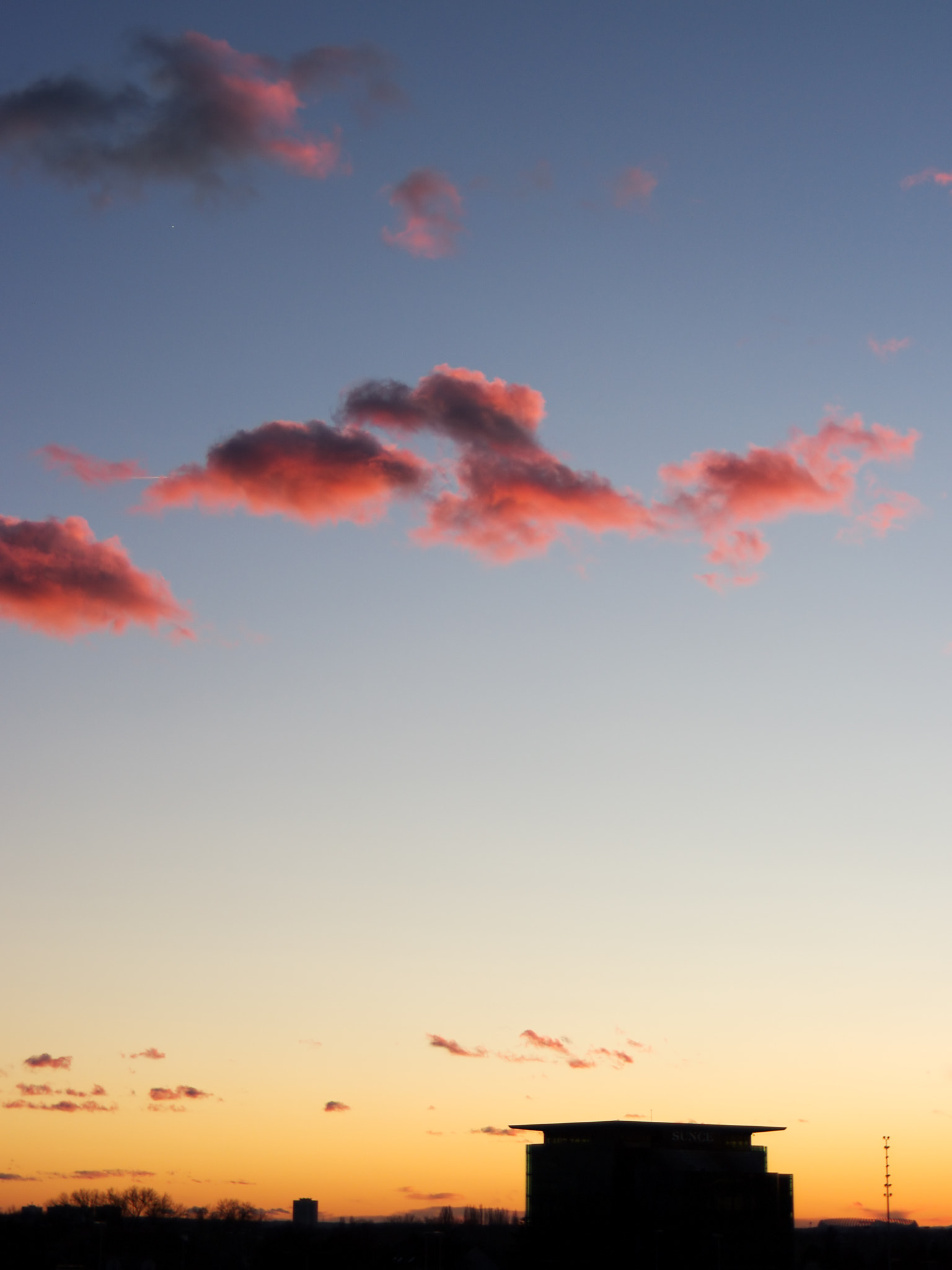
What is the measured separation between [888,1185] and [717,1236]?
88.8 feet

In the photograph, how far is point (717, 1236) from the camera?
197125 millimetres

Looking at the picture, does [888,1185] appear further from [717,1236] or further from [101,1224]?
[101,1224]

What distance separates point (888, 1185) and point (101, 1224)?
347 ft

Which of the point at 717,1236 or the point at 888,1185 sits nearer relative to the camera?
the point at 888,1185

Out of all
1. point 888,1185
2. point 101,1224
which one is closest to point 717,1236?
point 888,1185

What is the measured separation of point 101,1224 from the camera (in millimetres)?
192000

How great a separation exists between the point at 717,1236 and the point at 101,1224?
85.3 meters

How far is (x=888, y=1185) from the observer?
184 m
